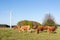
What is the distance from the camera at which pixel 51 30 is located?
25.3m

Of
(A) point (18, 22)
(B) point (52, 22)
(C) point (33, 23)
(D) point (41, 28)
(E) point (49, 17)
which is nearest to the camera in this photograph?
(D) point (41, 28)

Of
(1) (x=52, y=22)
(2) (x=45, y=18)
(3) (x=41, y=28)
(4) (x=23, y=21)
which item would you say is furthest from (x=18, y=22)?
(3) (x=41, y=28)

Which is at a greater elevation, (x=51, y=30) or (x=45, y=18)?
(x=45, y=18)

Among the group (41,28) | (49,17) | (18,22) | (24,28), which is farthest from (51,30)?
(18,22)

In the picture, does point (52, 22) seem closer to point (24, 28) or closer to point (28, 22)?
point (24, 28)

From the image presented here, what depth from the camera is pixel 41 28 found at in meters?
27.4

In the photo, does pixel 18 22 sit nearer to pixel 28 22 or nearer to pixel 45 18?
pixel 28 22

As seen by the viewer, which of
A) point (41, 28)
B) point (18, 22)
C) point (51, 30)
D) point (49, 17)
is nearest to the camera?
point (51, 30)

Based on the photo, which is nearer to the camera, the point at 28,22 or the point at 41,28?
the point at 41,28

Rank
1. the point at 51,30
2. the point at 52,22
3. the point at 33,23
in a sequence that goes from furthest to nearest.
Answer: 1. the point at 33,23
2. the point at 52,22
3. the point at 51,30

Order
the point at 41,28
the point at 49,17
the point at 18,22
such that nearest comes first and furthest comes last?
the point at 41,28 < the point at 49,17 < the point at 18,22

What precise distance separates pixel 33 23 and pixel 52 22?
11.6 m

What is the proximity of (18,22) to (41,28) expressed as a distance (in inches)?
870

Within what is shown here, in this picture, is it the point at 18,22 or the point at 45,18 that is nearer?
the point at 45,18
